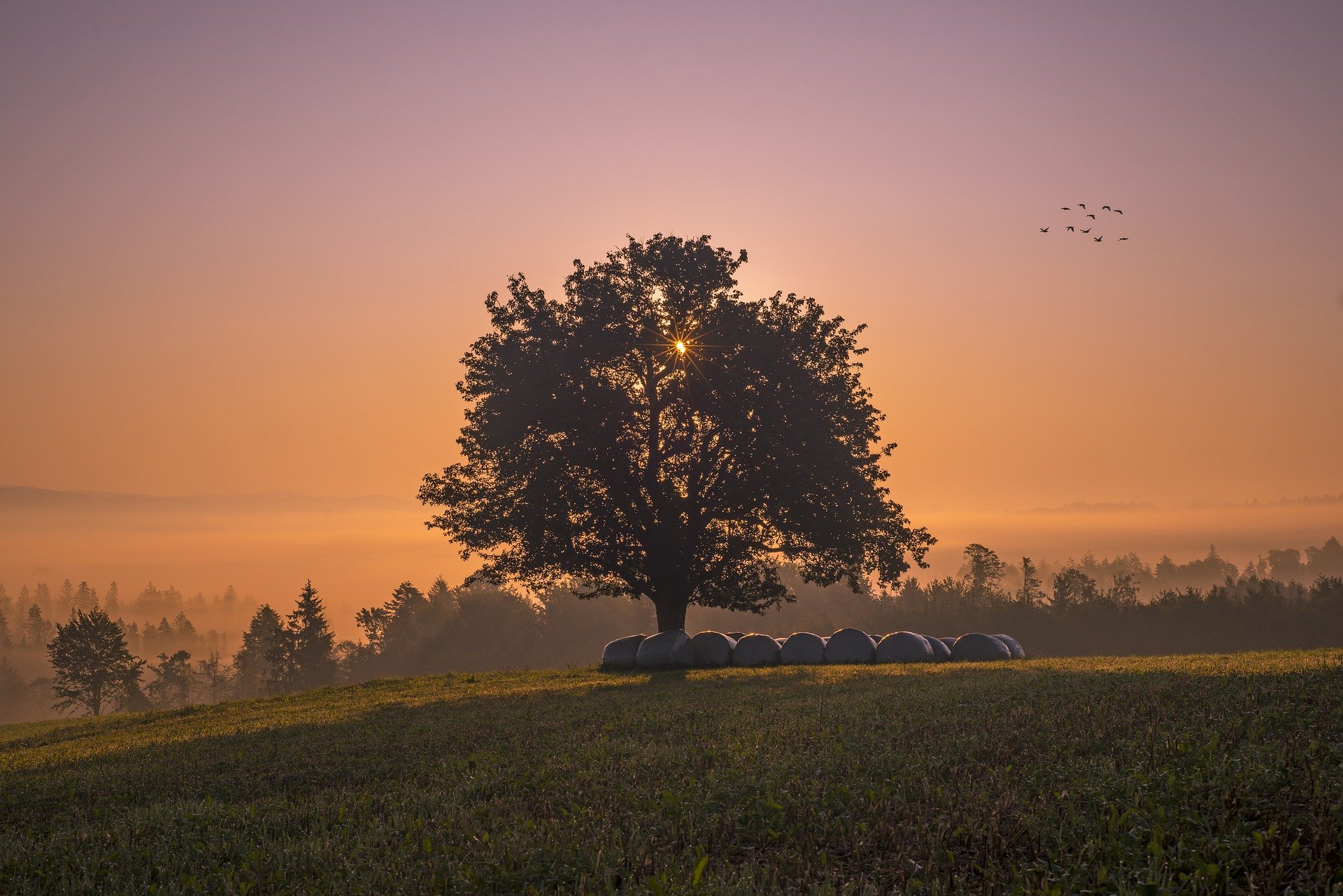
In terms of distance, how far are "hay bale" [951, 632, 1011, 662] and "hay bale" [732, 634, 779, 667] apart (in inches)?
336

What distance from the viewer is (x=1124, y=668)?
859 inches

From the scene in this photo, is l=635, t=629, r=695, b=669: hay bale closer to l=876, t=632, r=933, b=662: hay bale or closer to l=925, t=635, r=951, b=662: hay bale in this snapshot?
l=876, t=632, r=933, b=662: hay bale

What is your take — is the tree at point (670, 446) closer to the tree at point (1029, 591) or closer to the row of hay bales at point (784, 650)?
the row of hay bales at point (784, 650)

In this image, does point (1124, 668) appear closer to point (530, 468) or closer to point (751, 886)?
point (751, 886)

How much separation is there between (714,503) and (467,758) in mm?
28438

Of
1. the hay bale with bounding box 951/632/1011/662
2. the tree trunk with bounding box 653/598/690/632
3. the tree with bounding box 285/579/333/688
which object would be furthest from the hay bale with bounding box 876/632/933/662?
the tree with bounding box 285/579/333/688

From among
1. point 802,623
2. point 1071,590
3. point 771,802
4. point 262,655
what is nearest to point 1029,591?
point 1071,590

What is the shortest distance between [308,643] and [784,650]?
113755 millimetres

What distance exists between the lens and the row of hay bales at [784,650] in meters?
40.5

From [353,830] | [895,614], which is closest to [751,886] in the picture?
[353,830]

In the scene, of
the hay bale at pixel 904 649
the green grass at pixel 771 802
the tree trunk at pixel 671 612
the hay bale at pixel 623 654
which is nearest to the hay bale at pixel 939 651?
the hay bale at pixel 904 649

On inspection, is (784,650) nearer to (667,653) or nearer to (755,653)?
(755,653)

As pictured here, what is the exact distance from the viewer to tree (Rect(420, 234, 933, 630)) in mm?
38938

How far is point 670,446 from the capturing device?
41594mm
